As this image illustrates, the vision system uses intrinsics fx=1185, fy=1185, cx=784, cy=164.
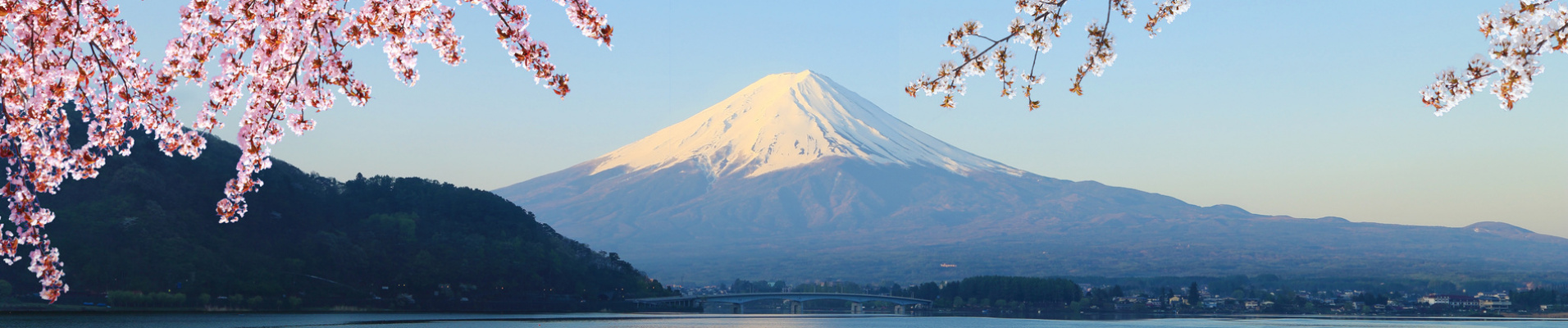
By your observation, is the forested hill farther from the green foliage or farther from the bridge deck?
the bridge deck

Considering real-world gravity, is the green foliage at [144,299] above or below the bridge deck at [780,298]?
below

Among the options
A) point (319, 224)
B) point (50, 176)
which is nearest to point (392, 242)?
point (319, 224)

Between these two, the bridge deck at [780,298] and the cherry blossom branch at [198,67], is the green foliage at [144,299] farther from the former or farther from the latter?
the cherry blossom branch at [198,67]

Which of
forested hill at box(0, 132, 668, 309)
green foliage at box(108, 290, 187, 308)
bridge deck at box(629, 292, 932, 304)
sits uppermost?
forested hill at box(0, 132, 668, 309)

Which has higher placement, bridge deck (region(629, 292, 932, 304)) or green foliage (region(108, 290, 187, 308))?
bridge deck (region(629, 292, 932, 304))

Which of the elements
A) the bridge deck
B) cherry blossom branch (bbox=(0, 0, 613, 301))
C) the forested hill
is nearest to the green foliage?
the forested hill

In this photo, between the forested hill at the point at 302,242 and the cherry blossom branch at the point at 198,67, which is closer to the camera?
the cherry blossom branch at the point at 198,67

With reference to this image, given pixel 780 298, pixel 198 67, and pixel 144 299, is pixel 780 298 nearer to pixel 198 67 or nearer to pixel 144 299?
pixel 144 299

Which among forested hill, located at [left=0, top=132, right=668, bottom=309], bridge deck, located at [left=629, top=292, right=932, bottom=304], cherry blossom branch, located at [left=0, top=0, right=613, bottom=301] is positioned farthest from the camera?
bridge deck, located at [left=629, top=292, right=932, bottom=304]

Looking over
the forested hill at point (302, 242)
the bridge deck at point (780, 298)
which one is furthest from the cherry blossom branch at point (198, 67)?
the bridge deck at point (780, 298)
